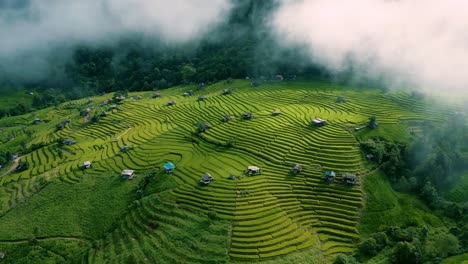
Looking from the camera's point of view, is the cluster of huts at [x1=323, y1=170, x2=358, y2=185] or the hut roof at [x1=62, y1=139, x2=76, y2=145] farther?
the hut roof at [x1=62, y1=139, x2=76, y2=145]

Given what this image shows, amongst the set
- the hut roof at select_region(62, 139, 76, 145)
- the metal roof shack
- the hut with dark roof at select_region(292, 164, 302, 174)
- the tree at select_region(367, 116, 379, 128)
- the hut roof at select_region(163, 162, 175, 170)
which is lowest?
the hut roof at select_region(62, 139, 76, 145)

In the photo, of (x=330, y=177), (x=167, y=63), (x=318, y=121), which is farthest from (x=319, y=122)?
(x=167, y=63)

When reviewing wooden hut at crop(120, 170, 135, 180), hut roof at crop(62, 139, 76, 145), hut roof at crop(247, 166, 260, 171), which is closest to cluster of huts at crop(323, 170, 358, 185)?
hut roof at crop(247, 166, 260, 171)

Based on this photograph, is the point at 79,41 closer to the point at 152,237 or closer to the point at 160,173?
the point at 160,173

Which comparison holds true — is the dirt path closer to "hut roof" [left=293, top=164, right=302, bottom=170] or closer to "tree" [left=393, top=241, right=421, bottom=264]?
"hut roof" [left=293, top=164, right=302, bottom=170]

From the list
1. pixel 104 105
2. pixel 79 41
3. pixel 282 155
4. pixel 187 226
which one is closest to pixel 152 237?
pixel 187 226

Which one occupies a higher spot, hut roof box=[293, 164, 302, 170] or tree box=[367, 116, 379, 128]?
tree box=[367, 116, 379, 128]

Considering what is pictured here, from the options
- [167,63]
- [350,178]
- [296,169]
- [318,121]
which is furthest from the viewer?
[167,63]

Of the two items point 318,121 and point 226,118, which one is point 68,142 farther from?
point 318,121
